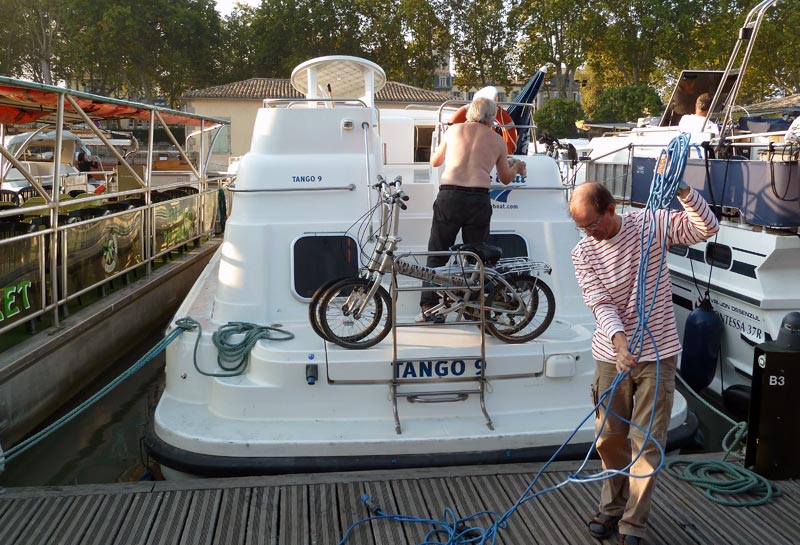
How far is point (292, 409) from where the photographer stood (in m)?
4.47

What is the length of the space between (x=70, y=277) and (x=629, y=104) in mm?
33068

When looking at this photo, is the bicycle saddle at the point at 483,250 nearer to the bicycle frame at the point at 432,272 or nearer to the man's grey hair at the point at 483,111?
the bicycle frame at the point at 432,272

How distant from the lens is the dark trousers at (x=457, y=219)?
501 cm

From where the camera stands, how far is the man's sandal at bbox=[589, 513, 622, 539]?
137 inches

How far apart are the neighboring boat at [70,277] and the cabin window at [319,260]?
2217 mm

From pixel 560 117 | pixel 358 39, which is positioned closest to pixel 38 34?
pixel 358 39

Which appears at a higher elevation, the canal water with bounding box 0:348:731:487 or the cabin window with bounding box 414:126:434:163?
the cabin window with bounding box 414:126:434:163

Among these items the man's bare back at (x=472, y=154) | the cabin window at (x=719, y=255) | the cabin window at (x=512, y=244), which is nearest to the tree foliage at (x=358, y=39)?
the cabin window at (x=719, y=255)

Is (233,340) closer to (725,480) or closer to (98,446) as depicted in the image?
(98,446)

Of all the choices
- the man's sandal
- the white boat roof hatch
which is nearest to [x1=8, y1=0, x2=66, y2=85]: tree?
the white boat roof hatch

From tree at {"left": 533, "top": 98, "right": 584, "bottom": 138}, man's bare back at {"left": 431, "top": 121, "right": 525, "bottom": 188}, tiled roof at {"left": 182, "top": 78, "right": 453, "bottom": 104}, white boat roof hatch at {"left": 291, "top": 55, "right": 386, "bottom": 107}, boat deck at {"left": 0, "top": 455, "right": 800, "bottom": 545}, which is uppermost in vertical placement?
tiled roof at {"left": 182, "top": 78, "right": 453, "bottom": 104}

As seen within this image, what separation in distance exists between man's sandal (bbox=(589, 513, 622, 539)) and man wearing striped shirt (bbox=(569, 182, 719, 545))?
0.22 meters

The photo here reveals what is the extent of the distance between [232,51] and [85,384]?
48.9m

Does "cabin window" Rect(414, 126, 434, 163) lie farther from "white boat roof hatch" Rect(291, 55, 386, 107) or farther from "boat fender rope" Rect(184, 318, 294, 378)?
"boat fender rope" Rect(184, 318, 294, 378)
